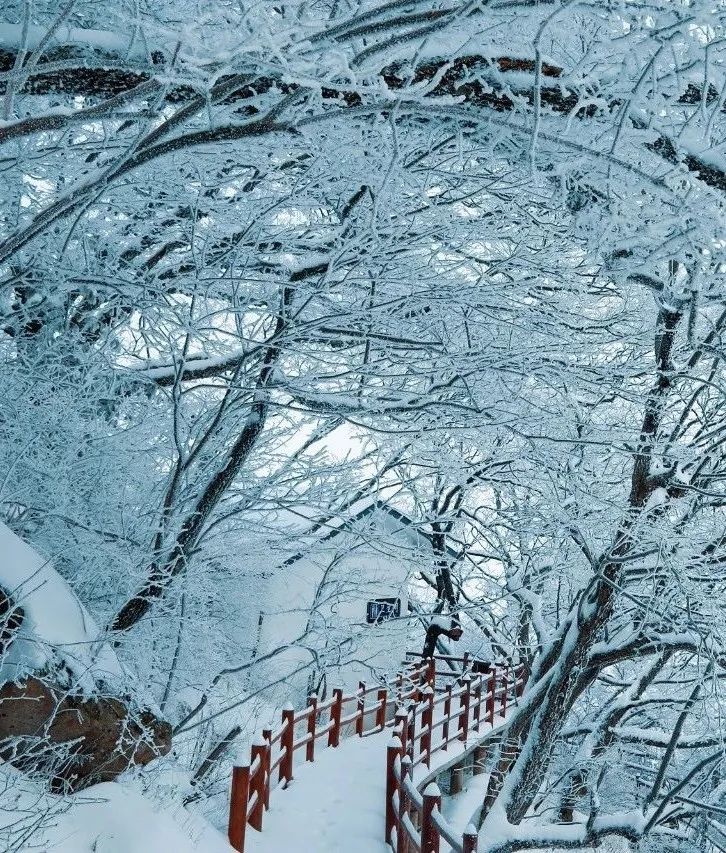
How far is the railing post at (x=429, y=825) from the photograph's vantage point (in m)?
6.78

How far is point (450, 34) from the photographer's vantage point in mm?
3121

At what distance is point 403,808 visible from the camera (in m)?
8.47

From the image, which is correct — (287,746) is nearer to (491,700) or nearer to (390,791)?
(390,791)

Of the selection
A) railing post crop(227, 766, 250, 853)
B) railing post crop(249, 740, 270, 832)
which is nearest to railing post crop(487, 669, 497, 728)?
railing post crop(249, 740, 270, 832)

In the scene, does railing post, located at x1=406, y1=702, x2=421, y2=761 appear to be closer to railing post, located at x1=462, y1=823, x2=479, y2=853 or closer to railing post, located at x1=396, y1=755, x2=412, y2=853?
railing post, located at x1=396, y1=755, x2=412, y2=853

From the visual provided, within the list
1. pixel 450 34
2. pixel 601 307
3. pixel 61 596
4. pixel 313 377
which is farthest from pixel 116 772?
pixel 450 34

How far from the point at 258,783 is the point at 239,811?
951mm

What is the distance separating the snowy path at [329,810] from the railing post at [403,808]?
64cm

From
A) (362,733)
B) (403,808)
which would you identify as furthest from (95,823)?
(362,733)

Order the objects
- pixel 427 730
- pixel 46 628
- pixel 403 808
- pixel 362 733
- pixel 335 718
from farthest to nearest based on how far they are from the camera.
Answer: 1. pixel 362 733
2. pixel 335 718
3. pixel 427 730
4. pixel 403 808
5. pixel 46 628

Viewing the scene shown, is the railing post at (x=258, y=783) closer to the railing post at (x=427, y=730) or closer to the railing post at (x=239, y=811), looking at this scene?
the railing post at (x=239, y=811)

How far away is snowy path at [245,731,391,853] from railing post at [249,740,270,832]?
0.41 feet

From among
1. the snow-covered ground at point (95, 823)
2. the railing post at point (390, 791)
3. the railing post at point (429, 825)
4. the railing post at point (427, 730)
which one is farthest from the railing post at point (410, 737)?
the snow-covered ground at point (95, 823)

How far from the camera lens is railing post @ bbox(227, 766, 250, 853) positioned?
752cm
